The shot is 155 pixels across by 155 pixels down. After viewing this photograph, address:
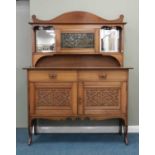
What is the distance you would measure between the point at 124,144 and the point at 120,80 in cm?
75

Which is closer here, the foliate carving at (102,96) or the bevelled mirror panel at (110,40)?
the foliate carving at (102,96)

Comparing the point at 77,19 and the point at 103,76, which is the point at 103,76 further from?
the point at 77,19

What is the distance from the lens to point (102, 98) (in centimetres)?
296

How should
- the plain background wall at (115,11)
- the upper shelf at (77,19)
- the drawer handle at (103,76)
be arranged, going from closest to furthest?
the drawer handle at (103,76) < the upper shelf at (77,19) < the plain background wall at (115,11)

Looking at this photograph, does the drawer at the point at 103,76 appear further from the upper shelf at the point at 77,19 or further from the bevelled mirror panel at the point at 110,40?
the upper shelf at the point at 77,19

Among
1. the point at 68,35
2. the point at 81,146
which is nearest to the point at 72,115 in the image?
the point at 81,146

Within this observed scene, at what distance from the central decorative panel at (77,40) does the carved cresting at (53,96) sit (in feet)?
2.20

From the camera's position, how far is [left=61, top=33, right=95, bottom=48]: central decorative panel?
3305 mm

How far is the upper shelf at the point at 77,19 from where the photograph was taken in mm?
3288

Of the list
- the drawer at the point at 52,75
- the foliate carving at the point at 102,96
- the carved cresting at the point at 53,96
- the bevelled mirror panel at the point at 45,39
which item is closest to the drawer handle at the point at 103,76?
the foliate carving at the point at 102,96

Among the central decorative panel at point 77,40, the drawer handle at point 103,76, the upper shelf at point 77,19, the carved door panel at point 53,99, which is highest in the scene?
the upper shelf at point 77,19

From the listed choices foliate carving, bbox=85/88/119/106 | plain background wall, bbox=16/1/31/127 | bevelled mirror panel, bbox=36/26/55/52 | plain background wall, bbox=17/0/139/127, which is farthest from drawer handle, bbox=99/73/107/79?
plain background wall, bbox=16/1/31/127

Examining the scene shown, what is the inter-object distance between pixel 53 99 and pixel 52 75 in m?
0.28
